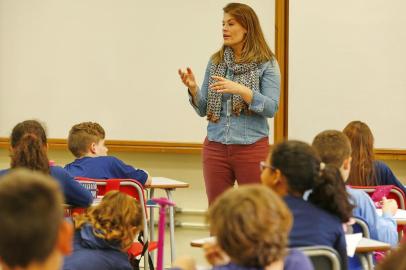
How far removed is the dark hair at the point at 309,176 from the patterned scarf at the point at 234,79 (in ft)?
4.60

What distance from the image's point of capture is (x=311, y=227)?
2590 mm

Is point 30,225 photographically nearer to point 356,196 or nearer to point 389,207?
point 356,196

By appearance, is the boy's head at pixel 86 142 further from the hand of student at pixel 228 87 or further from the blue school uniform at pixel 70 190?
the blue school uniform at pixel 70 190

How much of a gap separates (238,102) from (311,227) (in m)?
1.59

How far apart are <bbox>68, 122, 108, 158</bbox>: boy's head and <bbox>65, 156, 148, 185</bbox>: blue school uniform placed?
0.13 m

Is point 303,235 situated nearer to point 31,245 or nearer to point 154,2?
point 31,245

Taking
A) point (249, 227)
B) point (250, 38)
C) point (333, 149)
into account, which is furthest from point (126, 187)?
point (249, 227)

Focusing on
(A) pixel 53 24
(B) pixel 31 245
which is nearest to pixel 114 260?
(B) pixel 31 245

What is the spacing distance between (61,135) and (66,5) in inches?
42.3

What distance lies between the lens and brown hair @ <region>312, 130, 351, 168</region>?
11.0 feet

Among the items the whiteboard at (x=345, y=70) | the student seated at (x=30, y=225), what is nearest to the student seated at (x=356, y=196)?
the student seated at (x=30, y=225)

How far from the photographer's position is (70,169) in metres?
4.43

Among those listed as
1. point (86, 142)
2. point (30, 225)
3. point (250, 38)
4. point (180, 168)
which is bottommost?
point (180, 168)

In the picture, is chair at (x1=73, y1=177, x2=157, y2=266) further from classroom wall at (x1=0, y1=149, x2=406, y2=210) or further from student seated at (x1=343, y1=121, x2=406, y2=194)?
classroom wall at (x1=0, y1=149, x2=406, y2=210)
